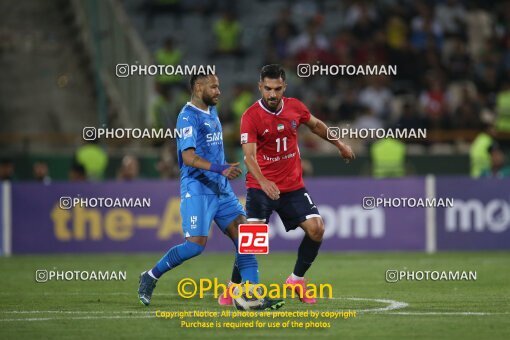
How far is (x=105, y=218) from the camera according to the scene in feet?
65.0

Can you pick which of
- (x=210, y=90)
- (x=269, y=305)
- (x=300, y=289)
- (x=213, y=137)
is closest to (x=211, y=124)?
(x=213, y=137)

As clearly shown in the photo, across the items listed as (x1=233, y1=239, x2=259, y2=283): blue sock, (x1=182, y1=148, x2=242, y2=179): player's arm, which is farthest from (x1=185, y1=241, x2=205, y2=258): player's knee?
(x1=182, y1=148, x2=242, y2=179): player's arm

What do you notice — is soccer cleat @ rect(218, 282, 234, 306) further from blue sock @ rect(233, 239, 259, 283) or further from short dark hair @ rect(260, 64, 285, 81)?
Result: short dark hair @ rect(260, 64, 285, 81)

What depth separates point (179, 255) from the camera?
11.4 meters

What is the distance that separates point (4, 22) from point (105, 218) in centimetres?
736

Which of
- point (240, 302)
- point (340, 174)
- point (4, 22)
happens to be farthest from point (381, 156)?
point (240, 302)

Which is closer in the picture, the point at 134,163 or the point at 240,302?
the point at 240,302

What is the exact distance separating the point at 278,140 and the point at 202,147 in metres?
0.77

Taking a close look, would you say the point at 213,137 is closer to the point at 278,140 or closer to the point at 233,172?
the point at 278,140

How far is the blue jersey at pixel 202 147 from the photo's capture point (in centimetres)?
1116

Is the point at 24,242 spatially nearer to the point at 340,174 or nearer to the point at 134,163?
the point at 134,163

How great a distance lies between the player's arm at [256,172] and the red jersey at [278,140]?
0.16 m

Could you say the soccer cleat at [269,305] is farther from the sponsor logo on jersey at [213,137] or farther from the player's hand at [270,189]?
the sponsor logo on jersey at [213,137]

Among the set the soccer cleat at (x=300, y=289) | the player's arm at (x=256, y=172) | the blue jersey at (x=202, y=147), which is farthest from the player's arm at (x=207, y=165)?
the soccer cleat at (x=300, y=289)
